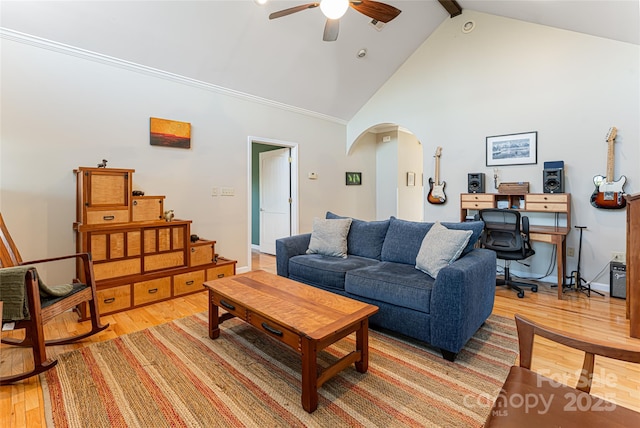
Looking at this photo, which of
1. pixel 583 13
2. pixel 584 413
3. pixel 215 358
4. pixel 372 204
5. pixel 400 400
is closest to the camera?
pixel 584 413

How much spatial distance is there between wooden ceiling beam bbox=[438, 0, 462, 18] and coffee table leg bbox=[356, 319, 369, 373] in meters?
4.56

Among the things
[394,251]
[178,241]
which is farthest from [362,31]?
[178,241]

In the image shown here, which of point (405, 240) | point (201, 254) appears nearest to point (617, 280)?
point (405, 240)

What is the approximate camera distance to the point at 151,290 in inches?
123

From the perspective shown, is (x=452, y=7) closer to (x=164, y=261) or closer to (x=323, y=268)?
(x=323, y=268)

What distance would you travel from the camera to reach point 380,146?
21.9 ft

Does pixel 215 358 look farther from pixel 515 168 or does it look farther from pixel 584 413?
pixel 515 168

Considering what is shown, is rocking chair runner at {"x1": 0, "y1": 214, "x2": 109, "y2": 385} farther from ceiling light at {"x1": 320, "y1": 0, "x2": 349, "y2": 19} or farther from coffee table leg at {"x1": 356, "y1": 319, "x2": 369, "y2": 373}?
ceiling light at {"x1": 320, "y1": 0, "x2": 349, "y2": 19}

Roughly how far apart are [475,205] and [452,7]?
285 centimetres

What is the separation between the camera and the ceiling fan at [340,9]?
2.32 metres

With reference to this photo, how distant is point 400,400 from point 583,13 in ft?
13.3

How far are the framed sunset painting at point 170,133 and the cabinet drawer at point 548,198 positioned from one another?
4285mm

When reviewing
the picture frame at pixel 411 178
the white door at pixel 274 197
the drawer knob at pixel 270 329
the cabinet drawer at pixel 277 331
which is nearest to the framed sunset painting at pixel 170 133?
the white door at pixel 274 197

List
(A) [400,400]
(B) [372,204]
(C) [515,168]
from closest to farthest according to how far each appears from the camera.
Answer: (A) [400,400] < (C) [515,168] < (B) [372,204]
